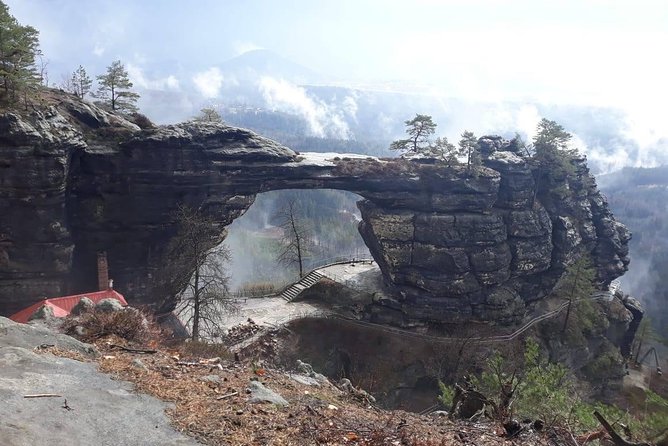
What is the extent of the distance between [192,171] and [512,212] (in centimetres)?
2894

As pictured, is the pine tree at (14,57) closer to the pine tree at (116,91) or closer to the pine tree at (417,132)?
the pine tree at (116,91)

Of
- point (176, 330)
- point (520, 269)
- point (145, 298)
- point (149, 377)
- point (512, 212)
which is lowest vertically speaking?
point (176, 330)

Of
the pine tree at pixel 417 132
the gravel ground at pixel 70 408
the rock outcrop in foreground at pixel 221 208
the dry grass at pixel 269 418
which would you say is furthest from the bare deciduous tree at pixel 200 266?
the pine tree at pixel 417 132

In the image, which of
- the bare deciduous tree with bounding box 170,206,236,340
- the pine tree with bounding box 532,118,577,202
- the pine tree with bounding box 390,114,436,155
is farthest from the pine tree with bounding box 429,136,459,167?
the bare deciduous tree with bounding box 170,206,236,340

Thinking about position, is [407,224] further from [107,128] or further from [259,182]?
[107,128]

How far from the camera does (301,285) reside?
142 ft

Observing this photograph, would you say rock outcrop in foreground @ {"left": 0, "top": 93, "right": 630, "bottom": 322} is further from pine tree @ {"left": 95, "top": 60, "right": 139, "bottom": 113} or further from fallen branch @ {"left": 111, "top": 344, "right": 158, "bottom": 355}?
fallen branch @ {"left": 111, "top": 344, "right": 158, "bottom": 355}

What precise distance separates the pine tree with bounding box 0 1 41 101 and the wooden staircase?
2625 cm

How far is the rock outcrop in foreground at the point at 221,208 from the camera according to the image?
1193 inches

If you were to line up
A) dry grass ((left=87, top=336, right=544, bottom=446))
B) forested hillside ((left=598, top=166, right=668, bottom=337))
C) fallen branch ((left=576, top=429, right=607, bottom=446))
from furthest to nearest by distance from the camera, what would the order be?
forested hillside ((left=598, top=166, right=668, bottom=337)) → fallen branch ((left=576, top=429, right=607, bottom=446)) → dry grass ((left=87, top=336, right=544, bottom=446))

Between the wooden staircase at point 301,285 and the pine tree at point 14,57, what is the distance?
2625cm

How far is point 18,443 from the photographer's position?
6980 millimetres

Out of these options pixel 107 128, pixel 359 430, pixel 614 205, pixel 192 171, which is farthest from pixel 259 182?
pixel 614 205

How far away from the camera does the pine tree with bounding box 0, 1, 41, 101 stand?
1105 inches
